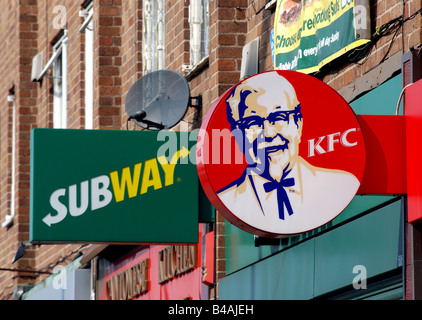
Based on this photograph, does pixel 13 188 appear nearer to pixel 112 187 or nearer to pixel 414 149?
pixel 112 187

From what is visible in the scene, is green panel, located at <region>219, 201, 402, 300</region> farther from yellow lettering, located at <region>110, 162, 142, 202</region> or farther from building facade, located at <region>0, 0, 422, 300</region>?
yellow lettering, located at <region>110, 162, 142, 202</region>

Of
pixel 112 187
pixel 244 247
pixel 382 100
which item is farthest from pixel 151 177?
pixel 382 100

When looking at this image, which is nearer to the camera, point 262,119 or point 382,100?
point 262,119

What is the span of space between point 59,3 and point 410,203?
10870 mm

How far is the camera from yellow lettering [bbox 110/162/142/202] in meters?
10.0

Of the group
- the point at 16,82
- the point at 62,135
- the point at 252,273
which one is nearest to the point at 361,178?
the point at 252,273

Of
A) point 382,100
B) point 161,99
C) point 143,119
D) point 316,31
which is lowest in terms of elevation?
point 382,100

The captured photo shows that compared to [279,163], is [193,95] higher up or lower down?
higher up

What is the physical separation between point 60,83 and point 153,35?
4.57 metres

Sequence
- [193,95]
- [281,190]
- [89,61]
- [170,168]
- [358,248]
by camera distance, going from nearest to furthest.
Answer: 1. [281,190]
2. [358,248]
3. [170,168]
4. [193,95]
5. [89,61]

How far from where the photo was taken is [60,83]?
17375mm

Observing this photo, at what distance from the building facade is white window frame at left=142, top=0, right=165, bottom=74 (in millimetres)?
18

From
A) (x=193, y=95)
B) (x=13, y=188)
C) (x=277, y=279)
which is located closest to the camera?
(x=277, y=279)

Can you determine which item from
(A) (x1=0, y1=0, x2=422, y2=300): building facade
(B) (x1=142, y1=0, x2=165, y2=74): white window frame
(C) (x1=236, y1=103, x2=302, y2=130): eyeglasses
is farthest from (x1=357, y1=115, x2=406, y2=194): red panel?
(B) (x1=142, y1=0, x2=165, y2=74): white window frame
